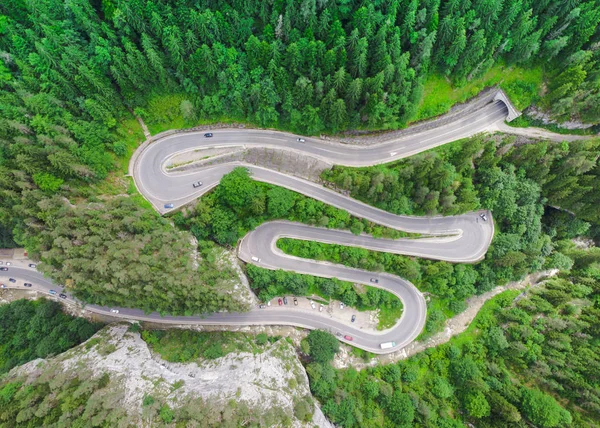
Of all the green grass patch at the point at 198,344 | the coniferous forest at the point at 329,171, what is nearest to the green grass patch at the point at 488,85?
the coniferous forest at the point at 329,171

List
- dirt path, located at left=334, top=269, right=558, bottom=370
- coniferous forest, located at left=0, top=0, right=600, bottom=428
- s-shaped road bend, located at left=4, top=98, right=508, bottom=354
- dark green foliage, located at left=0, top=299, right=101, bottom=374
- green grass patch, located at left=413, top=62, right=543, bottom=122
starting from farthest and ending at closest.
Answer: dirt path, located at left=334, top=269, right=558, bottom=370 → s-shaped road bend, located at left=4, top=98, right=508, bottom=354 → green grass patch, located at left=413, top=62, right=543, bottom=122 → dark green foliage, located at left=0, top=299, right=101, bottom=374 → coniferous forest, located at left=0, top=0, right=600, bottom=428

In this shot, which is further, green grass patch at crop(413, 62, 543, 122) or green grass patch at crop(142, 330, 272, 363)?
green grass patch at crop(413, 62, 543, 122)

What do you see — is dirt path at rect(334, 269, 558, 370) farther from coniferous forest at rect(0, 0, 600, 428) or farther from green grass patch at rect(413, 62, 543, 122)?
green grass patch at rect(413, 62, 543, 122)

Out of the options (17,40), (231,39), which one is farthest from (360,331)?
(17,40)

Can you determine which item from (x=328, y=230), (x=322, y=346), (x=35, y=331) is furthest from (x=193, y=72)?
(x=322, y=346)

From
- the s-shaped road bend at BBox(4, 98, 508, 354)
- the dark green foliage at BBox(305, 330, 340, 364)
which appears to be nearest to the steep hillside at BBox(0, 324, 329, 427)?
the dark green foliage at BBox(305, 330, 340, 364)

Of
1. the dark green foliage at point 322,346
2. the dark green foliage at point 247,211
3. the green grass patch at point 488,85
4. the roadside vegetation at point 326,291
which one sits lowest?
the dark green foliage at point 322,346

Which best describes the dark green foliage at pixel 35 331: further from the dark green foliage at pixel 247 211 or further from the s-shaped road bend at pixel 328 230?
the dark green foliage at pixel 247 211
